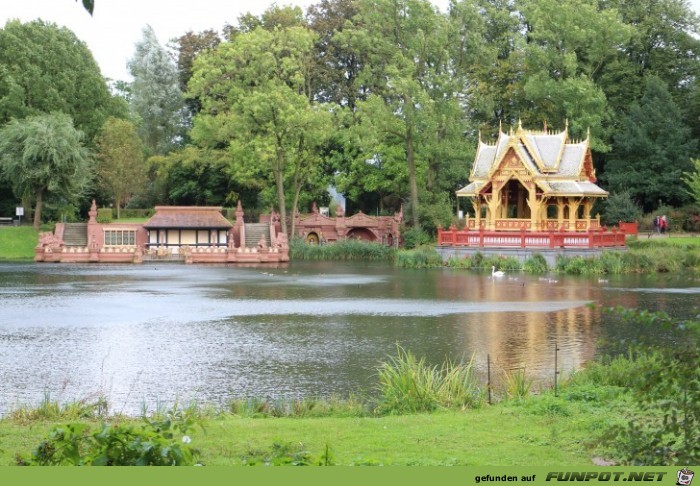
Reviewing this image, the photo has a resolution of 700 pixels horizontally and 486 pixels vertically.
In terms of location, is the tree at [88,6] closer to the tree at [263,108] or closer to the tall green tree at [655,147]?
the tree at [263,108]

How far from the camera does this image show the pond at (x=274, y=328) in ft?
54.9

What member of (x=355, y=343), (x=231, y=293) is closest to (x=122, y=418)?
(x=355, y=343)

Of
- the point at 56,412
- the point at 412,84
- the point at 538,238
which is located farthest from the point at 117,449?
the point at 412,84

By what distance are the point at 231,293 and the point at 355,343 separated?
46.7 ft

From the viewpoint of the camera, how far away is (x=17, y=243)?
5925 cm

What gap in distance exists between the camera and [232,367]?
18422 mm

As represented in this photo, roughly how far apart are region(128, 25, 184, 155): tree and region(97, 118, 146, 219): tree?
911 centimetres

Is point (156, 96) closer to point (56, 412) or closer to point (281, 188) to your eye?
point (281, 188)


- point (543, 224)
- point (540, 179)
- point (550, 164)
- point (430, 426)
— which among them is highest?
point (550, 164)

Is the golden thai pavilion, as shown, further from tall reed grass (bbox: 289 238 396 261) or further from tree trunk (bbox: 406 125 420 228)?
tall reed grass (bbox: 289 238 396 261)

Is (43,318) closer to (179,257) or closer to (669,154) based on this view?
(179,257)

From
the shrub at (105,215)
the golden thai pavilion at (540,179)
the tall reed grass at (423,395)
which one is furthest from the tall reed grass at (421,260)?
the tall reed grass at (423,395)

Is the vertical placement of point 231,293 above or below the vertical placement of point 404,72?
below

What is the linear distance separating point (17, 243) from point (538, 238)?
108 feet
